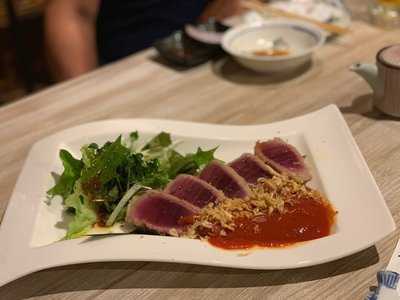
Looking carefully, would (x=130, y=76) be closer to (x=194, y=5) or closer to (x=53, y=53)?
(x=53, y=53)

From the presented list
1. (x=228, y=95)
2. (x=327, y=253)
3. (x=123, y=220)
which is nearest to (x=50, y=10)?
(x=228, y=95)

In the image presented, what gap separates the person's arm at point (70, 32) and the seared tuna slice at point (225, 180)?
1.25m

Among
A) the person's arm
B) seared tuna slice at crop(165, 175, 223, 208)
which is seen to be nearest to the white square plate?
seared tuna slice at crop(165, 175, 223, 208)

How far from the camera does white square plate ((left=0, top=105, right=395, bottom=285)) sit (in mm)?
1043

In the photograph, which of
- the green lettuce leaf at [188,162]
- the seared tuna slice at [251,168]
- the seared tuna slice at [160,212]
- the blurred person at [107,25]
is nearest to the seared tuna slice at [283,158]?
the seared tuna slice at [251,168]

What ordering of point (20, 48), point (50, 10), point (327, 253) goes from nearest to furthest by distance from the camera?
point (327, 253), point (50, 10), point (20, 48)

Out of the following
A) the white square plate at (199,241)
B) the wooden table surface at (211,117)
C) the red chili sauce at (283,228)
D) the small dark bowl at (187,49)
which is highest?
the small dark bowl at (187,49)

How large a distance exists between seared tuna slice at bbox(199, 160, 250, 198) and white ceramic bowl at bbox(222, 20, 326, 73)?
64 centimetres

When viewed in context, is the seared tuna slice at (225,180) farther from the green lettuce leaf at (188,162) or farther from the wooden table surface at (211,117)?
the wooden table surface at (211,117)

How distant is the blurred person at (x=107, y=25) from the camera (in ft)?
7.63

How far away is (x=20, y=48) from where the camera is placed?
3.59 metres

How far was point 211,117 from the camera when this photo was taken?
5.51 ft

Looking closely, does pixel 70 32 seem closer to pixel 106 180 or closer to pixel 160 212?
pixel 106 180

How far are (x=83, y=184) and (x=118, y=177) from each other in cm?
9
